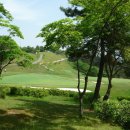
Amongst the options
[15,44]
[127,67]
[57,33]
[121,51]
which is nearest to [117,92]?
[127,67]

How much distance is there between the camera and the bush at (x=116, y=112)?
26.4m

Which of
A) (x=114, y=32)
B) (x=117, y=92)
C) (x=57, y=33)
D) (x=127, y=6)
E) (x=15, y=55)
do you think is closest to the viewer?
(x=57, y=33)

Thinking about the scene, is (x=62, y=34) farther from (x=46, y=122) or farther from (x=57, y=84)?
(x=57, y=84)

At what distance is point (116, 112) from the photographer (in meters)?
27.0

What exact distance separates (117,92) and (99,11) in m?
36.9

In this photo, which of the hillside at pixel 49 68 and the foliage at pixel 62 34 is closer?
the foliage at pixel 62 34

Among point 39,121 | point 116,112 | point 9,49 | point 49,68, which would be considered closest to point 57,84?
point 9,49

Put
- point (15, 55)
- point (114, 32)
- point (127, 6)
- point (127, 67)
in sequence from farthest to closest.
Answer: point (127, 67), point (114, 32), point (15, 55), point (127, 6)

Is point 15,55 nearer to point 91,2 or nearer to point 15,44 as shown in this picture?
point 15,44

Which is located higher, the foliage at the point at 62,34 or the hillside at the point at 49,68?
the hillside at the point at 49,68

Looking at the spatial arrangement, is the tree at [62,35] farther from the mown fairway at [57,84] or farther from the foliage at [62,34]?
the mown fairway at [57,84]

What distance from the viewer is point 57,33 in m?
26.7

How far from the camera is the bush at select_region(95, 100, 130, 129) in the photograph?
1038 inches

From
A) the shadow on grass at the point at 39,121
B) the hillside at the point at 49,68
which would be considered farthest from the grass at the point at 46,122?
the hillside at the point at 49,68
